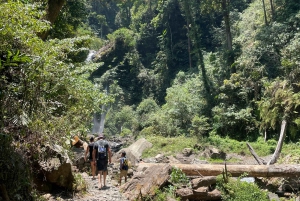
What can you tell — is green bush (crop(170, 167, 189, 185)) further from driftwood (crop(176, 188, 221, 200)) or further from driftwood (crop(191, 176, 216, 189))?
driftwood (crop(176, 188, 221, 200))

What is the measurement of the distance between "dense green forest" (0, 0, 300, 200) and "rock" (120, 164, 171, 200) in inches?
80.0

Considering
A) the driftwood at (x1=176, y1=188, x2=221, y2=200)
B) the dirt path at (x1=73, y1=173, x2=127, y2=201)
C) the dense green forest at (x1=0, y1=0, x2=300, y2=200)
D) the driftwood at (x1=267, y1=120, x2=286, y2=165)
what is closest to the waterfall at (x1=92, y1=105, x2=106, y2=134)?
the dense green forest at (x1=0, y1=0, x2=300, y2=200)

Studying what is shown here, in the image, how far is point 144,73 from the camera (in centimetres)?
3981

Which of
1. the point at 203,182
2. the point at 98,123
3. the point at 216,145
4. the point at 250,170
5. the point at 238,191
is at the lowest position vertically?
the point at 238,191

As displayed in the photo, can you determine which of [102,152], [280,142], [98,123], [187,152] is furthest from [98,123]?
[102,152]

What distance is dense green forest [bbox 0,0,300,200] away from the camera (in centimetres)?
535

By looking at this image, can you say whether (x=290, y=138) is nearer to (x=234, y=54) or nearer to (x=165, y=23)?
(x=234, y=54)

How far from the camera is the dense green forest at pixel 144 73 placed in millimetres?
5348

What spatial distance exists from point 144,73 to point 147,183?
3296 cm

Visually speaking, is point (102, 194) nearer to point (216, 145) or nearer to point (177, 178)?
point (177, 178)

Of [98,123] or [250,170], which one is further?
[98,123]

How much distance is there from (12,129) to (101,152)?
→ 10.5 ft

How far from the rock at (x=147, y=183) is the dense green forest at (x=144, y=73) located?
2.03 m

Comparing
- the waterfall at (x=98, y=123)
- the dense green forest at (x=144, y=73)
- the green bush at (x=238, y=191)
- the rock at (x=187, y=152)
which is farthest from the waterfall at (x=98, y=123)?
the green bush at (x=238, y=191)
